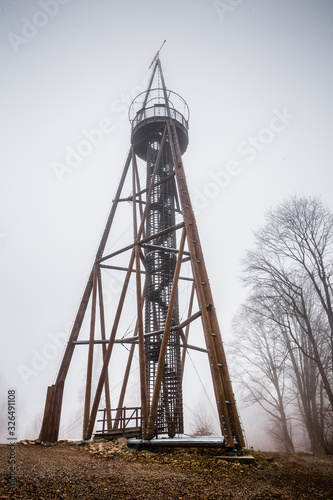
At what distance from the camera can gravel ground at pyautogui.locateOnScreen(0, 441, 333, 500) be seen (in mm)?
4359

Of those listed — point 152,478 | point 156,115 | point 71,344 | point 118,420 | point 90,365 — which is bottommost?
point 152,478

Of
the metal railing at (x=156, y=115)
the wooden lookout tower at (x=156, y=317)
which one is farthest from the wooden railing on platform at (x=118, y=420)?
the metal railing at (x=156, y=115)

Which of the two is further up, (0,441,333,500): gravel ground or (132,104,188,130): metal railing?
(132,104,188,130): metal railing

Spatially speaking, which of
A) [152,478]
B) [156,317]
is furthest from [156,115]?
[152,478]

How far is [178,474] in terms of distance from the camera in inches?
211

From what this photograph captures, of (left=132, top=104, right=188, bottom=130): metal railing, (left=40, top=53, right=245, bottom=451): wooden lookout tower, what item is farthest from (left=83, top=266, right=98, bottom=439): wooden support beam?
(left=132, top=104, right=188, bottom=130): metal railing

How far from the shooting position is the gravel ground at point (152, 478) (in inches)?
172

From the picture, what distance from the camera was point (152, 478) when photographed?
5.05 meters

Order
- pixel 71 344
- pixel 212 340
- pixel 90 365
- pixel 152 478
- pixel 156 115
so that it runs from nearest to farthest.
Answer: pixel 152 478
pixel 212 340
pixel 90 365
pixel 71 344
pixel 156 115

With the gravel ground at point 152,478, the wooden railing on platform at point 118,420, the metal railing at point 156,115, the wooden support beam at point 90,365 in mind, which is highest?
the metal railing at point 156,115

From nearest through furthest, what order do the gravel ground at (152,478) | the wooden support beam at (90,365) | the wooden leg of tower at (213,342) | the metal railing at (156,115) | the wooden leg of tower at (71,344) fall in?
1. the gravel ground at (152,478)
2. the wooden leg of tower at (213,342)
3. the wooden leg of tower at (71,344)
4. the wooden support beam at (90,365)
5. the metal railing at (156,115)

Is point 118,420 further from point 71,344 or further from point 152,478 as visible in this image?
point 152,478

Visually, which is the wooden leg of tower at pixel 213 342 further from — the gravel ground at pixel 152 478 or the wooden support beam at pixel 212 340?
the gravel ground at pixel 152 478

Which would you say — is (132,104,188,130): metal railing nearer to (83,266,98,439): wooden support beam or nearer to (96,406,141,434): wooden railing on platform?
(83,266,98,439): wooden support beam
